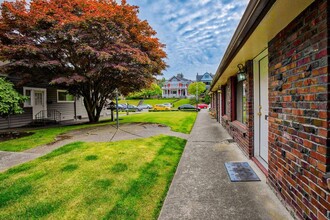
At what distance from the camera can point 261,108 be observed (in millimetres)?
4312

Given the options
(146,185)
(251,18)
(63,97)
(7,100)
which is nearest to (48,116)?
(63,97)

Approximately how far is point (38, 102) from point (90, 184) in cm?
1149

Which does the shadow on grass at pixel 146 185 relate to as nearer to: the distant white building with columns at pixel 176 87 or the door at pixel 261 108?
the door at pixel 261 108

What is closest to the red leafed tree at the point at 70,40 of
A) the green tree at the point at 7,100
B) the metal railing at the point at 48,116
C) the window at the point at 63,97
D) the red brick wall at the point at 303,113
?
the green tree at the point at 7,100

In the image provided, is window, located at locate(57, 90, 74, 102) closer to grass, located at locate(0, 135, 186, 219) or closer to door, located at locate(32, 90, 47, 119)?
door, located at locate(32, 90, 47, 119)

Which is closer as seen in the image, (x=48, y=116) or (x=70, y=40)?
(x=70, y=40)

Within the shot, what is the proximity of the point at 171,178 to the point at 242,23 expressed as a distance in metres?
2.90

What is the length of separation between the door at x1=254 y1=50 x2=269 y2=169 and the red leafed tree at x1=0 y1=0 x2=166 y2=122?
17.8 feet

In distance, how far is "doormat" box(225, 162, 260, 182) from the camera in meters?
3.45

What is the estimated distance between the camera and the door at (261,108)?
402 centimetres

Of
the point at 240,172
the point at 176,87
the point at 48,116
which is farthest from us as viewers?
the point at 176,87

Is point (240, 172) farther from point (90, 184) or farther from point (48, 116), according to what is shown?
point (48, 116)

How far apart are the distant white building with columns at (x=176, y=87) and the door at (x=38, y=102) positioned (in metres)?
51.1

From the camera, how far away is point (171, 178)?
3691 mm
